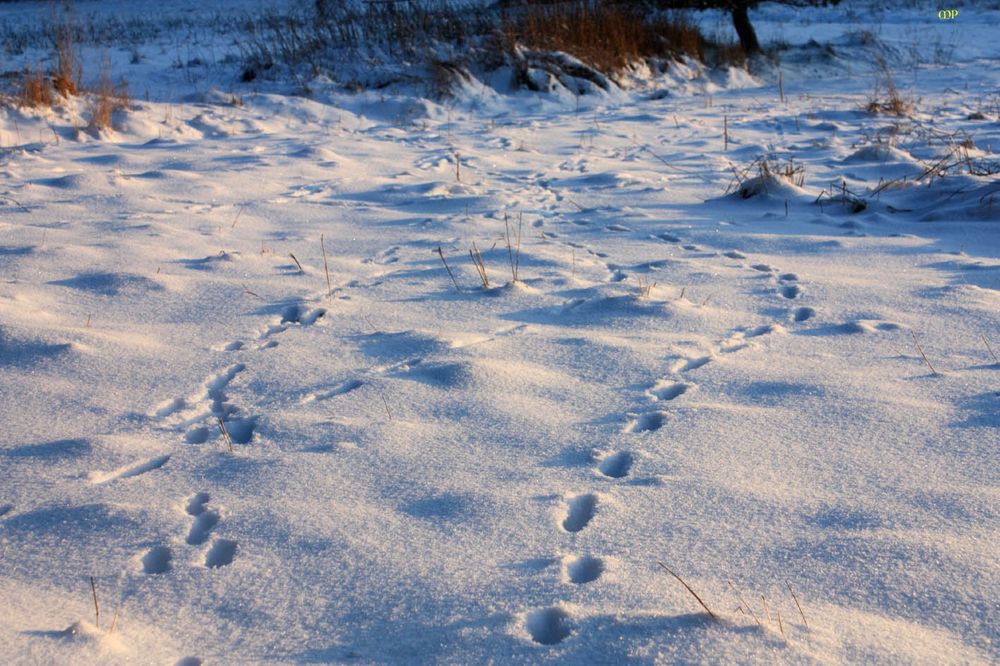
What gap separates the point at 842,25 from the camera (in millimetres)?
17594

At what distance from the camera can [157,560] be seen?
1.68 meters

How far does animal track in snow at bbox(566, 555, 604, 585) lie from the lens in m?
1.57

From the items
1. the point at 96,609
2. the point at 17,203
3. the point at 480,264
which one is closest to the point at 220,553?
the point at 96,609

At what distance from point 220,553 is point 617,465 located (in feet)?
2.98

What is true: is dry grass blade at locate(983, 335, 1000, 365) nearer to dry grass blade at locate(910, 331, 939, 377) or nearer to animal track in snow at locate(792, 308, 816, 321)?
dry grass blade at locate(910, 331, 939, 377)

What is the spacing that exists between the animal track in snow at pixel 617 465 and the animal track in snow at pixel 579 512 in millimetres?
123

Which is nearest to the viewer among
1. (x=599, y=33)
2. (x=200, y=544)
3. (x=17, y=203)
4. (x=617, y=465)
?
→ (x=200, y=544)

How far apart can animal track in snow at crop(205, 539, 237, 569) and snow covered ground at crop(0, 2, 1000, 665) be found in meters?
0.01

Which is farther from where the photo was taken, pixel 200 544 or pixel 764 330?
pixel 764 330

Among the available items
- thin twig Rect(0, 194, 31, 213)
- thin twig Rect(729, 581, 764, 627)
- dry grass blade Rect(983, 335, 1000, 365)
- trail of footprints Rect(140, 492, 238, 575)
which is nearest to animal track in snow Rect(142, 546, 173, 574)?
trail of footprints Rect(140, 492, 238, 575)

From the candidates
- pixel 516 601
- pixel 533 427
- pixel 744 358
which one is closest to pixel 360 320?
pixel 533 427

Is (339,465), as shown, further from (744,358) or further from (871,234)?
(871,234)

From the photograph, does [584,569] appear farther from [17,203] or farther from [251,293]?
[17,203]

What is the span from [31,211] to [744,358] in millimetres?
3623
